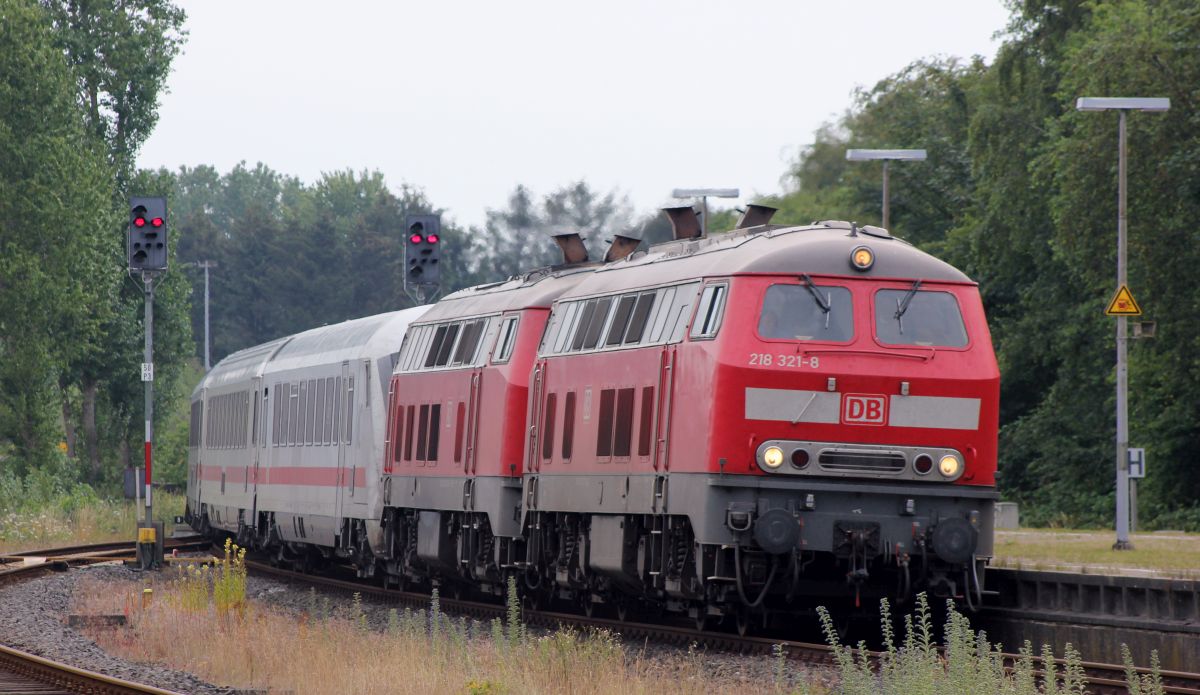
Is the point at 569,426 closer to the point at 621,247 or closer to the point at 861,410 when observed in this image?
the point at 621,247

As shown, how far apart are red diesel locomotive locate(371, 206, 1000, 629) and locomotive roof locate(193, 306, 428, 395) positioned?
8.22 metres

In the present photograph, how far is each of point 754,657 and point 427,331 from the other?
10.6 metres

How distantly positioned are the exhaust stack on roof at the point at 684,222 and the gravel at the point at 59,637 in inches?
311

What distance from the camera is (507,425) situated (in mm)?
23391

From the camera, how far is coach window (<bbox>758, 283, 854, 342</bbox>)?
724 inches

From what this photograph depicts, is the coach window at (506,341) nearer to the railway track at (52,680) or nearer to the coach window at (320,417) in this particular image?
the railway track at (52,680)

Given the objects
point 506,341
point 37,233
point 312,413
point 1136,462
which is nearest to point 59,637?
point 506,341

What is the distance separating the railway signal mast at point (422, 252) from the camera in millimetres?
29781

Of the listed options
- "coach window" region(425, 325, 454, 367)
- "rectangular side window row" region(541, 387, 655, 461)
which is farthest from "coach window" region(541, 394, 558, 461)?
"coach window" region(425, 325, 454, 367)

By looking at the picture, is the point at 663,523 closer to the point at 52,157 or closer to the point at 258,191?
the point at 52,157

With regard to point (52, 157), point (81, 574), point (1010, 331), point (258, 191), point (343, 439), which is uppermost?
point (258, 191)

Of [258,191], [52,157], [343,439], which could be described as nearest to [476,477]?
[343,439]

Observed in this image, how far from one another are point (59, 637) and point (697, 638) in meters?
6.63

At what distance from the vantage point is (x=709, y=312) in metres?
18.8
